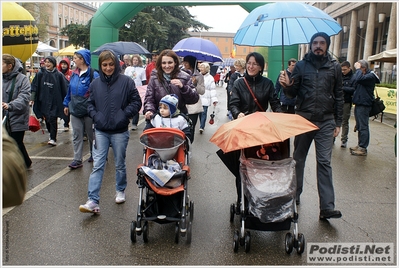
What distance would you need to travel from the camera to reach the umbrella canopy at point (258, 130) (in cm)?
343

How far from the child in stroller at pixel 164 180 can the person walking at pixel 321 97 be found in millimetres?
1398

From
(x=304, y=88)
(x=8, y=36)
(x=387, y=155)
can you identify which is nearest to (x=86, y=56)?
(x=8, y=36)

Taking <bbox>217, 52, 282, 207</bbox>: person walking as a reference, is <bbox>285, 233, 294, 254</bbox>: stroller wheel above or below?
below

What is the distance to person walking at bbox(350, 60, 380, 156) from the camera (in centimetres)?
782

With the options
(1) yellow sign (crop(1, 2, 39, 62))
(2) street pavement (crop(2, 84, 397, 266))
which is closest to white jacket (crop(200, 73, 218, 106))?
(2) street pavement (crop(2, 84, 397, 266))

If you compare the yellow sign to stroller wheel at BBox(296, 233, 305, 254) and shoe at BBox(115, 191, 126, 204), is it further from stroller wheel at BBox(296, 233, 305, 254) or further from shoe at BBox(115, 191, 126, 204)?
stroller wheel at BBox(296, 233, 305, 254)

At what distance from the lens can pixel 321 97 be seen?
172 inches

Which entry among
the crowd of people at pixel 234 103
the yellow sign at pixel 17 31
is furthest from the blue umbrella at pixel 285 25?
the yellow sign at pixel 17 31

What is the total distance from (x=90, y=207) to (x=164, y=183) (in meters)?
1.12

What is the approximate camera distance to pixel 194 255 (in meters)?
3.54

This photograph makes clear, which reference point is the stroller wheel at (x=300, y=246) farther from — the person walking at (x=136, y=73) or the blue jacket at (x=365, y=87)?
the person walking at (x=136, y=73)

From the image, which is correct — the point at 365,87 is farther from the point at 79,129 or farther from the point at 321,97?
the point at 79,129

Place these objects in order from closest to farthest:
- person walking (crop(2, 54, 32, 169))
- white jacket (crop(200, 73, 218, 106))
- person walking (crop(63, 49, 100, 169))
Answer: person walking (crop(2, 54, 32, 169)), person walking (crop(63, 49, 100, 169)), white jacket (crop(200, 73, 218, 106))

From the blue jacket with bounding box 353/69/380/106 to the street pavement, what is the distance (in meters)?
1.61
